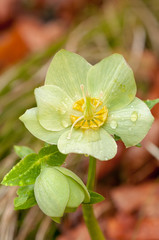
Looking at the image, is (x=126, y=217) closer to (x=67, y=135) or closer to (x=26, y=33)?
(x=67, y=135)

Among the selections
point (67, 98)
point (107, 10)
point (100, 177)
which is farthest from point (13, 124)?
point (107, 10)

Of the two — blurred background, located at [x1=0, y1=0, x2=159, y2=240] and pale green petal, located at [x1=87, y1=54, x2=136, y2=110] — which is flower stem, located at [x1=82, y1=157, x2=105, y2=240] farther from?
blurred background, located at [x1=0, y1=0, x2=159, y2=240]

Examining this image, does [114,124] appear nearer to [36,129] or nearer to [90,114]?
[90,114]

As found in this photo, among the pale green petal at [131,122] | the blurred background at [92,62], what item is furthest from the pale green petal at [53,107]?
the blurred background at [92,62]

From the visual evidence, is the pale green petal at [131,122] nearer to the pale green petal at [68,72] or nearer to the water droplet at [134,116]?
the water droplet at [134,116]

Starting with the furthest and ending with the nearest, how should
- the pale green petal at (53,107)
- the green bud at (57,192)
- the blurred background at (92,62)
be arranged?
the blurred background at (92,62) → the pale green petal at (53,107) → the green bud at (57,192)

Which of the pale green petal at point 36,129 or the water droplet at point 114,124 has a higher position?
the pale green petal at point 36,129

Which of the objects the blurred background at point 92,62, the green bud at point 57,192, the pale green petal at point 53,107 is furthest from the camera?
the blurred background at point 92,62
